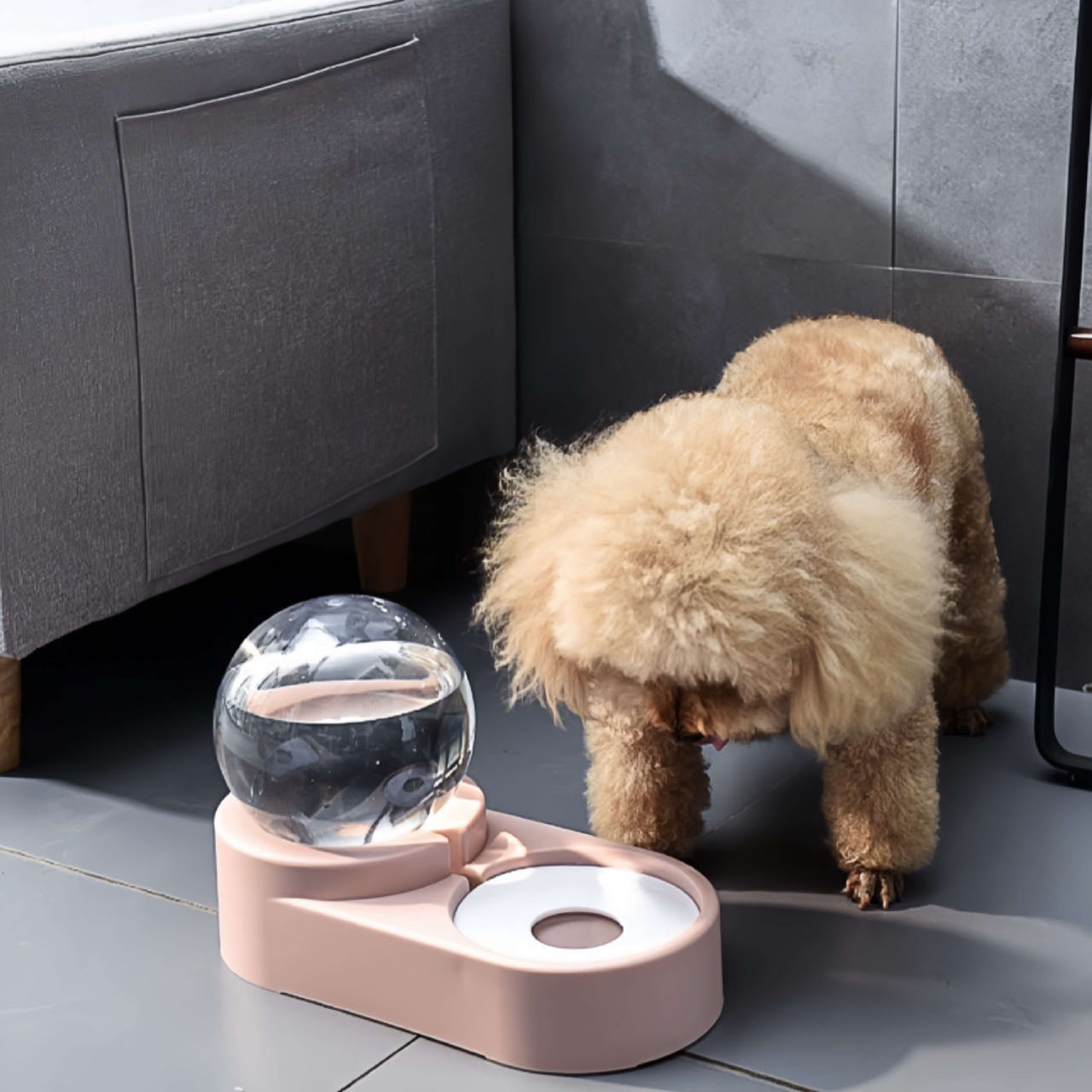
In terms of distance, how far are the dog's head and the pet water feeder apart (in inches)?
5.3

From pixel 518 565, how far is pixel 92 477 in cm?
57

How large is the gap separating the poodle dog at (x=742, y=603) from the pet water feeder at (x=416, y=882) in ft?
0.39

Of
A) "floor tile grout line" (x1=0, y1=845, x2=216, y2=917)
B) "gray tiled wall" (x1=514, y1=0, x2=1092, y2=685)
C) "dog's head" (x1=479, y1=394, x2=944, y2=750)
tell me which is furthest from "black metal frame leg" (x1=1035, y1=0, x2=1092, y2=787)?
"floor tile grout line" (x1=0, y1=845, x2=216, y2=917)

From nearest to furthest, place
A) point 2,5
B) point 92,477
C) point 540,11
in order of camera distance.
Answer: point 92,477 → point 540,11 → point 2,5

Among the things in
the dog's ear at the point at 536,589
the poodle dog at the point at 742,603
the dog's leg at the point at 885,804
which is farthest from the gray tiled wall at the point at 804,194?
the dog's ear at the point at 536,589

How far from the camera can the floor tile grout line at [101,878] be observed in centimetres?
154

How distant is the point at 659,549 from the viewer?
124cm

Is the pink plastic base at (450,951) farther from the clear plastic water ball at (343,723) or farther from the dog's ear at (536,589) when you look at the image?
the dog's ear at (536,589)

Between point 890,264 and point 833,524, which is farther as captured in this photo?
point 890,264

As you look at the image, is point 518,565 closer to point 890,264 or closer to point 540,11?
point 890,264

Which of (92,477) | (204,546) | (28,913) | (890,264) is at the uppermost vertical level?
(890,264)

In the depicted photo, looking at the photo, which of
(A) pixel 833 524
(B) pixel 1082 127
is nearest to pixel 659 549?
(A) pixel 833 524

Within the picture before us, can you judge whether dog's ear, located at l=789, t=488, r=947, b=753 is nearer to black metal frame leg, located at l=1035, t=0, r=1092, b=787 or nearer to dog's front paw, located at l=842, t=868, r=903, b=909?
dog's front paw, located at l=842, t=868, r=903, b=909

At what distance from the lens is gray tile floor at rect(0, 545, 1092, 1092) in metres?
1.28
